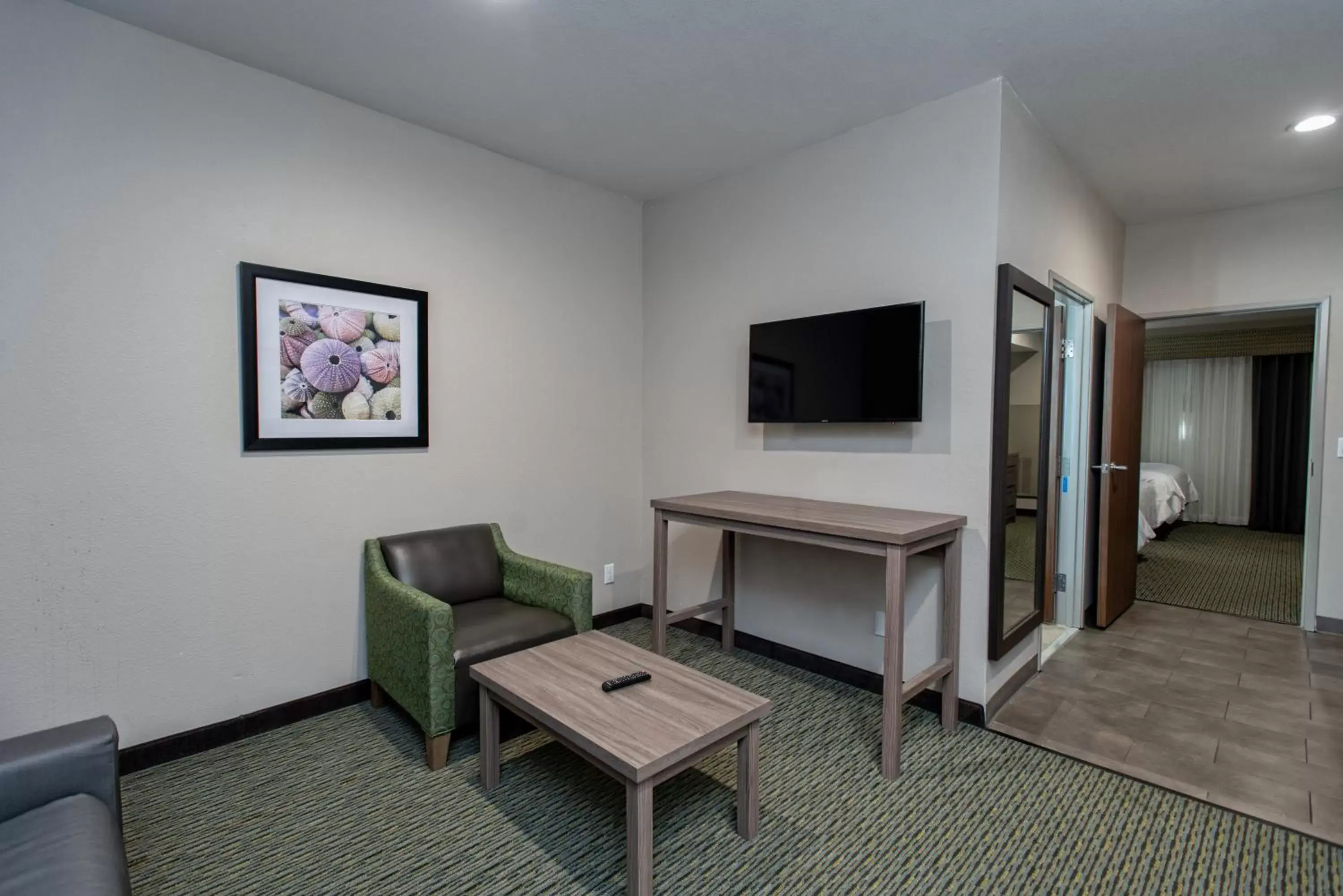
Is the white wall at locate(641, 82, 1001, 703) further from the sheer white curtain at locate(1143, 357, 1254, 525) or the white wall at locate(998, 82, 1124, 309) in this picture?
the sheer white curtain at locate(1143, 357, 1254, 525)

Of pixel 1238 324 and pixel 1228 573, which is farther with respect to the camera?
pixel 1238 324

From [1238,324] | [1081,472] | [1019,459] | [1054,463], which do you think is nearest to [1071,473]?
[1081,472]

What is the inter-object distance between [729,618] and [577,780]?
1.45 meters

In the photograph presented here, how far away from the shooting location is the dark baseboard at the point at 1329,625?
148 inches

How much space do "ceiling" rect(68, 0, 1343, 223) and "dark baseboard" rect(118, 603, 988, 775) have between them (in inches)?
97.8

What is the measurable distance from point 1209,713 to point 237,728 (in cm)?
404

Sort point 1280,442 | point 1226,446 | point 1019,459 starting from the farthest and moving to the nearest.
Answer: point 1226,446
point 1280,442
point 1019,459

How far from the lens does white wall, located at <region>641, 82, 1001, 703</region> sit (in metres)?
2.61

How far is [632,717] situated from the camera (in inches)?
69.8

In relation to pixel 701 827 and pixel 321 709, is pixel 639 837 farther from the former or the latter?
pixel 321 709

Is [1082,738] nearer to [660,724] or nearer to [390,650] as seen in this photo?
[660,724]

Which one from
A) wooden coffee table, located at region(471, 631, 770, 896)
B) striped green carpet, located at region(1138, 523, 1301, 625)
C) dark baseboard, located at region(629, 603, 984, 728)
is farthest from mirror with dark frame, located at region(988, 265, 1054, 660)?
striped green carpet, located at region(1138, 523, 1301, 625)

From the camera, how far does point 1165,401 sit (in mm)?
7938

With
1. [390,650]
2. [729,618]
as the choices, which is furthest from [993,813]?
[390,650]
